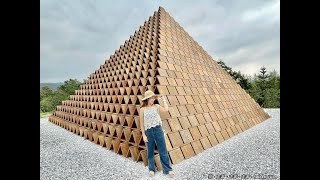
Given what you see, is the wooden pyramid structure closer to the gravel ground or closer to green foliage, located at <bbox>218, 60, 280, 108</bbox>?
the gravel ground

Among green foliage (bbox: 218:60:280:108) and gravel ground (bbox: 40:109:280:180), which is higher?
green foliage (bbox: 218:60:280:108)

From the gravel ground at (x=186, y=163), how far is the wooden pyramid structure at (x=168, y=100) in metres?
0.41

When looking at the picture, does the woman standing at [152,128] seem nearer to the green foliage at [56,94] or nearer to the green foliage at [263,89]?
the green foliage at [263,89]

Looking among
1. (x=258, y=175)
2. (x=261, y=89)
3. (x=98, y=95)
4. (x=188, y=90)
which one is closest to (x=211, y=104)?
(x=188, y=90)

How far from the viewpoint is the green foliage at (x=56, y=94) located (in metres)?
30.0

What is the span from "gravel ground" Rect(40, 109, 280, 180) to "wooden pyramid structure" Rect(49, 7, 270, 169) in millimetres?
409

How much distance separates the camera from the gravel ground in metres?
5.62

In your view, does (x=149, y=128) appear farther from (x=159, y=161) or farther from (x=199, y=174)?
(x=199, y=174)

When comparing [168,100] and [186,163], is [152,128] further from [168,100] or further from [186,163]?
[168,100]

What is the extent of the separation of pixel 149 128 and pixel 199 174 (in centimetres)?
162

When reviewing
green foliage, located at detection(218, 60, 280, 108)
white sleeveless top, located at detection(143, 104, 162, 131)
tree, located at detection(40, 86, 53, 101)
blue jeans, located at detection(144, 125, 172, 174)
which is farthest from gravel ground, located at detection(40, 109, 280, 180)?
tree, located at detection(40, 86, 53, 101)

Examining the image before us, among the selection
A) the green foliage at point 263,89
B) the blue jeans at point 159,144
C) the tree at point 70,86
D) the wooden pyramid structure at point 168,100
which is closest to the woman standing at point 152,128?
the blue jeans at point 159,144
